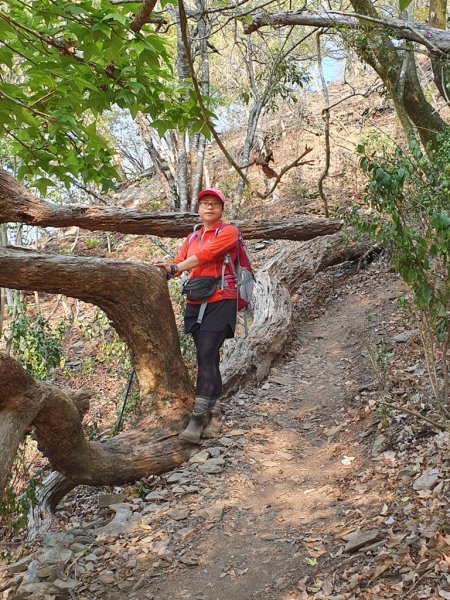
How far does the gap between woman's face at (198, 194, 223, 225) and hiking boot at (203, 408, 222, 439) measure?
1.86 metres

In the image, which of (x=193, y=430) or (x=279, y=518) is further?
(x=193, y=430)

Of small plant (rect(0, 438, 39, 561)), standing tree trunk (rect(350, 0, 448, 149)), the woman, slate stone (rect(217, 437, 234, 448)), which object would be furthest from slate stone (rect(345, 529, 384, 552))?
standing tree trunk (rect(350, 0, 448, 149))

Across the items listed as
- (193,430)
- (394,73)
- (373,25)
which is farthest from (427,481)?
(394,73)

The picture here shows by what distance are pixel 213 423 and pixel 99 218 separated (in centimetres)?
236

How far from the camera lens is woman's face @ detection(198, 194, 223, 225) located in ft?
17.1

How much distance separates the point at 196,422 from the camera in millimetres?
5230

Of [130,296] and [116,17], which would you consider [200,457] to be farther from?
[116,17]

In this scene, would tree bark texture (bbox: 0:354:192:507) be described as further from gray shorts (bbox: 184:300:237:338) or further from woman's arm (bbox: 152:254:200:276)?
woman's arm (bbox: 152:254:200:276)

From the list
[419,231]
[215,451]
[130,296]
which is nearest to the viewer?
[419,231]

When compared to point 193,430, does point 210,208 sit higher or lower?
higher

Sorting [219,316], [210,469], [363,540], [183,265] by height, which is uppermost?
[183,265]

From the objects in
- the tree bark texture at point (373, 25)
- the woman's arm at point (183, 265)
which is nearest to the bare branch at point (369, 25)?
the tree bark texture at point (373, 25)

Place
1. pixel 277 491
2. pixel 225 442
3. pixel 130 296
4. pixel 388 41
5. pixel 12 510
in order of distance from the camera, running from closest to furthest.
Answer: pixel 12 510
pixel 277 491
pixel 130 296
pixel 225 442
pixel 388 41

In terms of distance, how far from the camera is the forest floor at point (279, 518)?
314cm
